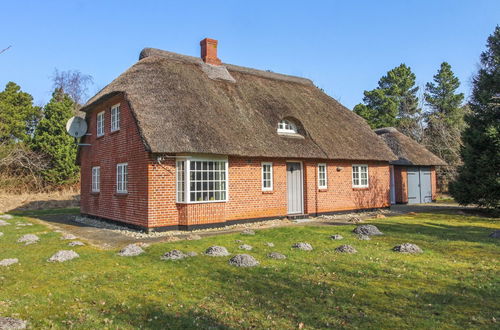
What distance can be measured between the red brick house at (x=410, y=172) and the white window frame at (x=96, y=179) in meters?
16.2

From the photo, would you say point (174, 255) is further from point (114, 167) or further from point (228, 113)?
point (114, 167)

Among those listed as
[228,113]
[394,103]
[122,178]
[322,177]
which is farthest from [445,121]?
[122,178]

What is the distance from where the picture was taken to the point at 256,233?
1080 cm

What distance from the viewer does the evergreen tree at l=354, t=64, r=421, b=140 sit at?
133ft

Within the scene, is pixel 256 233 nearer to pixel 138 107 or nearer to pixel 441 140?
pixel 138 107

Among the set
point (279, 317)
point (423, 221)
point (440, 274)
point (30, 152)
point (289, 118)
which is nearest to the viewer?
point (279, 317)

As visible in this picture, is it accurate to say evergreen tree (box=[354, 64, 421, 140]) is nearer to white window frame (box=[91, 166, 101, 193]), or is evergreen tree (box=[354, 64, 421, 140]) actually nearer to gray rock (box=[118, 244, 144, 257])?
white window frame (box=[91, 166, 101, 193])

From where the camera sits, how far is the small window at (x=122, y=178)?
12953 millimetres

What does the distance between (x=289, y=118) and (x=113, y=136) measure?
7.19 metres

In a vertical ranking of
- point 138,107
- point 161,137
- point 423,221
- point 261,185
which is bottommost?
point 423,221

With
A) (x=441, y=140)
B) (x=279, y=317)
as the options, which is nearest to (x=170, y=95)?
(x=279, y=317)

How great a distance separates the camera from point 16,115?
2828 centimetres

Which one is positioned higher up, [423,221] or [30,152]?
[30,152]

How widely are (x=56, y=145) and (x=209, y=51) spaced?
1650 cm
